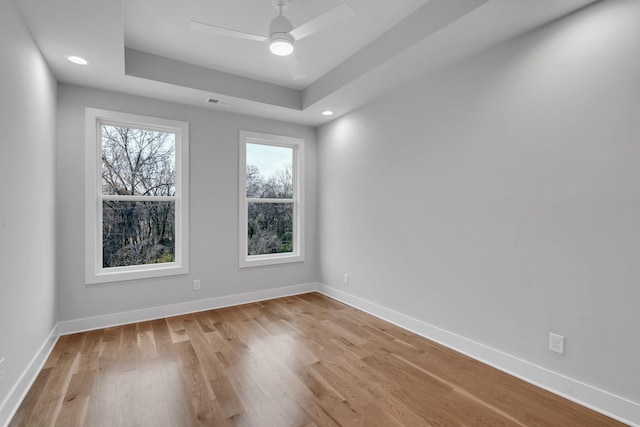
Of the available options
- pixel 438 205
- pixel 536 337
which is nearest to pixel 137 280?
pixel 438 205

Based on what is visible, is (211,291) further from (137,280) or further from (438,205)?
(438,205)

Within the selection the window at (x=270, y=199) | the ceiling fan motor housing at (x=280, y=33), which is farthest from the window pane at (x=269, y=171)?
the ceiling fan motor housing at (x=280, y=33)

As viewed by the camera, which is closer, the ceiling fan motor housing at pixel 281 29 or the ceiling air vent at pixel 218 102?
the ceiling fan motor housing at pixel 281 29

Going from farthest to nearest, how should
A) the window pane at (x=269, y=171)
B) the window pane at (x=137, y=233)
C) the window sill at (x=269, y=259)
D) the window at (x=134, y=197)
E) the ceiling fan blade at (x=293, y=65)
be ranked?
the window pane at (x=269, y=171), the window sill at (x=269, y=259), the window pane at (x=137, y=233), the window at (x=134, y=197), the ceiling fan blade at (x=293, y=65)

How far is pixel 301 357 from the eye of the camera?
2658mm

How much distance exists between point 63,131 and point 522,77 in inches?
166

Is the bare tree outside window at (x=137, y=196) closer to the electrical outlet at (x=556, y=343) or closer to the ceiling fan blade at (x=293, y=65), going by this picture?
the ceiling fan blade at (x=293, y=65)

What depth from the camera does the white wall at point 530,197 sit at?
1.88 metres

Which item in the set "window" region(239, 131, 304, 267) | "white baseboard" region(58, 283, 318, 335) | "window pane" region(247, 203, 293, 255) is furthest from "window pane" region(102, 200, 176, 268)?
"window pane" region(247, 203, 293, 255)

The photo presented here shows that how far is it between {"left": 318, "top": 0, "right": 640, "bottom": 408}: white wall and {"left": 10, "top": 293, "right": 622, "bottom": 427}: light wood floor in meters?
0.40

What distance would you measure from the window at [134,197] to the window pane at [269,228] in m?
0.92

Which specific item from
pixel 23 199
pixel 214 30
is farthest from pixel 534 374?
pixel 23 199

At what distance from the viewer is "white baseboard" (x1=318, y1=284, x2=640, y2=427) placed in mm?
1857

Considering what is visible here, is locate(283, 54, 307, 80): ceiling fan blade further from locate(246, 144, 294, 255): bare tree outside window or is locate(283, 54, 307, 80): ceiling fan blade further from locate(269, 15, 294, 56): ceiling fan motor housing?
locate(246, 144, 294, 255): bare tree outside window
